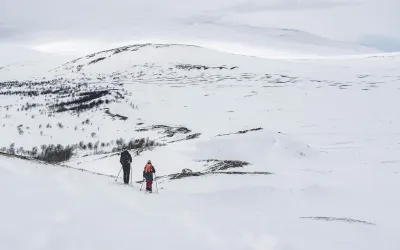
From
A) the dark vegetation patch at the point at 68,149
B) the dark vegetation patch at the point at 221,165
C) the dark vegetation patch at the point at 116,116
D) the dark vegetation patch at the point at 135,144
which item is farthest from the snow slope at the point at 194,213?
the dark vegetation patch at the point at 116,116

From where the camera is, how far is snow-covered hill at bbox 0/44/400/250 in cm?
941

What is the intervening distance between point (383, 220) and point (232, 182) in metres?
5.54

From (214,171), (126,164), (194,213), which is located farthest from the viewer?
(214,171)

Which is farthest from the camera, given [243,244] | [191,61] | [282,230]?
[191,61]

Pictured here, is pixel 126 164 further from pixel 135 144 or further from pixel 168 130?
pixel 168 130

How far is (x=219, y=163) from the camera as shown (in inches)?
838

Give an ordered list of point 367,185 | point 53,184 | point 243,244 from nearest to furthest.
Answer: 1. point 243,244
2. point 53,184
3. point 367,185

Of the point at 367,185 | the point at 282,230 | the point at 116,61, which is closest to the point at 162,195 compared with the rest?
the point at 282,230

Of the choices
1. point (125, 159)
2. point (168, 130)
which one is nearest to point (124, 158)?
point (125, 159)

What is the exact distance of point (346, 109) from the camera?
40.3 m

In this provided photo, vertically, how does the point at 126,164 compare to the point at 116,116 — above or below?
above

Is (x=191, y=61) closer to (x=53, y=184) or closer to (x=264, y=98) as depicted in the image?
(x=264, y=98)

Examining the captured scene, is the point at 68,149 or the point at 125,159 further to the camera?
the point at 68,149

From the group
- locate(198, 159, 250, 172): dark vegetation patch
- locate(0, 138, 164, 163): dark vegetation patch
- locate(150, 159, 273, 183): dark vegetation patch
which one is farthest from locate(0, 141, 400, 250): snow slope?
locate(0, 138, 164, 163): dark vegetation patch
